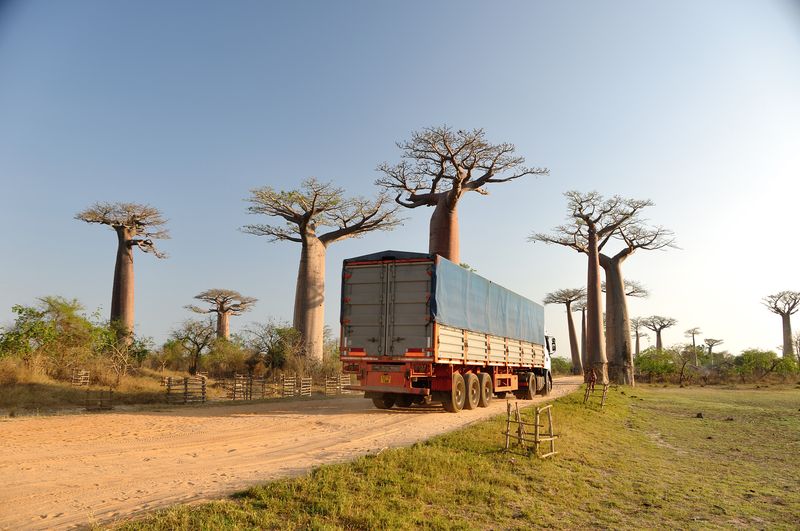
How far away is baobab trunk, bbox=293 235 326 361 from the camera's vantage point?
2888 centimetres

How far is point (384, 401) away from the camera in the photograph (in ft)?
49.3

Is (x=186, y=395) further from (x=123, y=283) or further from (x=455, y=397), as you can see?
(x=123, y=283)

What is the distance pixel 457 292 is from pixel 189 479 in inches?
371

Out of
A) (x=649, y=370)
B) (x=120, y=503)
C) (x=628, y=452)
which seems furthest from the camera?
(x=649, y=370)

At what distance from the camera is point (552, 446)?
31.2ft

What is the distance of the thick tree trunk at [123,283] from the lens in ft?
112

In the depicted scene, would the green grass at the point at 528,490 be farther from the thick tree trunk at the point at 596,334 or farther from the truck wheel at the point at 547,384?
the thick tree trunk at the point at 596,334

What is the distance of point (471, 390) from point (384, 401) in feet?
8.68

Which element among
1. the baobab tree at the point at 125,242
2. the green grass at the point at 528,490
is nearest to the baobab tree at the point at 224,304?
the baobab tree at the point at 125,242

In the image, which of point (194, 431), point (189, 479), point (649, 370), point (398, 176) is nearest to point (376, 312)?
→ point (194, 431)

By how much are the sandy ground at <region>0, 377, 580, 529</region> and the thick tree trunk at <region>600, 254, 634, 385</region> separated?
28.1m

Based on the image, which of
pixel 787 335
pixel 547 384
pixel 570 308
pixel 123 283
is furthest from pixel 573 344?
pixel 123 283

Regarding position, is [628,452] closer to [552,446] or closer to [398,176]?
[552,446]

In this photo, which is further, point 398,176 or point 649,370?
point 649,370
